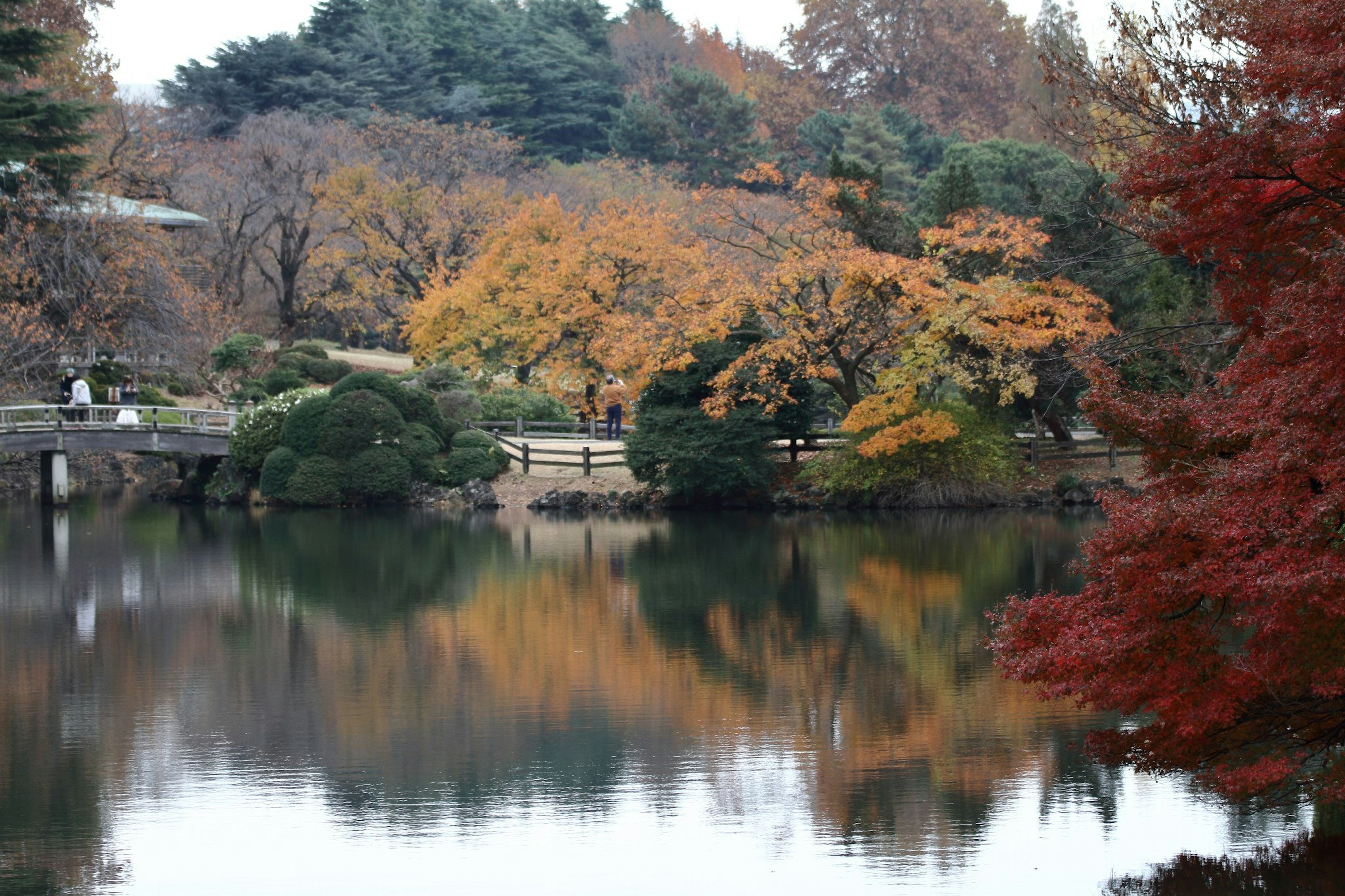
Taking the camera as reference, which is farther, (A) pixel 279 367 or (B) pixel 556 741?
(A) pixel 279 367

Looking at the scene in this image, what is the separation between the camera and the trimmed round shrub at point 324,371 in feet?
137

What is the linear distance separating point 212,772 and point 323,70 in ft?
170

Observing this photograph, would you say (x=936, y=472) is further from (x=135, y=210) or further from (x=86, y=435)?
(x=135, y=210)

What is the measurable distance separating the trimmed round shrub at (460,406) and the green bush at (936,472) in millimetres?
9742

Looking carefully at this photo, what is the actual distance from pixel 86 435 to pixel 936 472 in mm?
18175

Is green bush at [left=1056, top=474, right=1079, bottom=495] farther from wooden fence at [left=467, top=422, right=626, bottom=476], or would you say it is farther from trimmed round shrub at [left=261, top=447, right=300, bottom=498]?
trimmed round shrub at [left=261, top=447, right=300, bottom=498]

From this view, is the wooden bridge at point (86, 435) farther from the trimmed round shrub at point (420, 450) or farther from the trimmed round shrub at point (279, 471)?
the trimmed round shrub at point (420, 450)

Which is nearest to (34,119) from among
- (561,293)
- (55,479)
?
(55,479)

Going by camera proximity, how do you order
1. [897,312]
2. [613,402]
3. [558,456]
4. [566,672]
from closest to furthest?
[566,672] → [897,312] → [613,402] → [558,456]

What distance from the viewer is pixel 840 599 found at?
59.2ft

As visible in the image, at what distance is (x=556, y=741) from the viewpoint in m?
11.2

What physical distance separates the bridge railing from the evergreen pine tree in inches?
218

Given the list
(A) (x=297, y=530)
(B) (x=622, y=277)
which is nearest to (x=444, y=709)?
(A) (x=297, y=530)

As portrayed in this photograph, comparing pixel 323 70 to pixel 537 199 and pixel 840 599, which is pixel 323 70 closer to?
pixel 537 199
